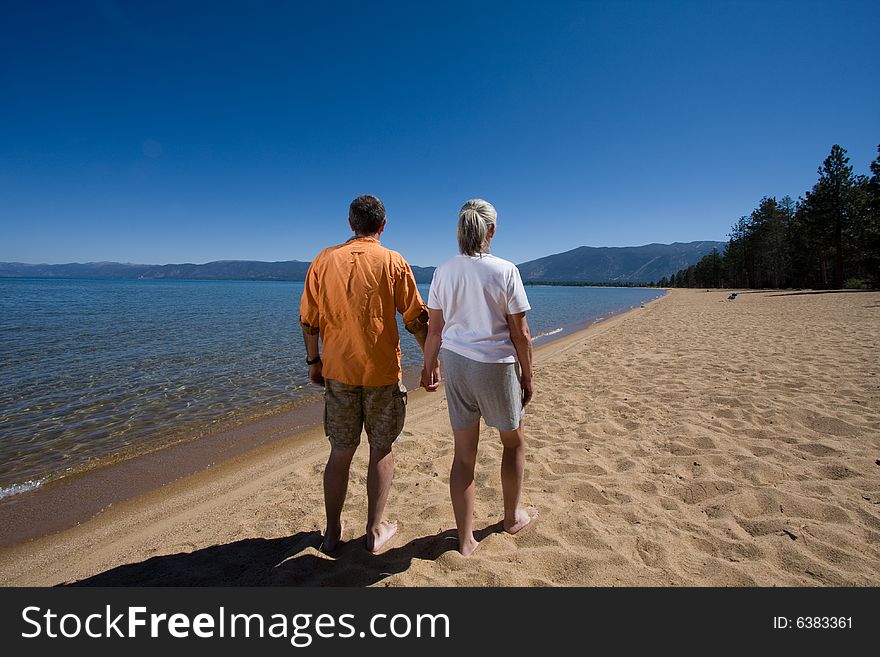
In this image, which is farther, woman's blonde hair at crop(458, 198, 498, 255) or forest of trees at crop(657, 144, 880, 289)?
forest of trees at crop(657, 144, 880, 289)

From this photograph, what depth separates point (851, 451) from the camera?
3568 mm

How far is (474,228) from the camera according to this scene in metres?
2.21

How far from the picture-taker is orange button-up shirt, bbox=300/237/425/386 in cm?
238

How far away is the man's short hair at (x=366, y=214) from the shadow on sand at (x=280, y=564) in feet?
7.48

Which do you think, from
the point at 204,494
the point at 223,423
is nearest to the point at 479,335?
the point at 204,494

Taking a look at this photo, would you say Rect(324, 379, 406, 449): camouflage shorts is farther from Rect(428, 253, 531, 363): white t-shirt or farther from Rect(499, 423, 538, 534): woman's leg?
Rect(499, 423, 538, 534): woman's leg

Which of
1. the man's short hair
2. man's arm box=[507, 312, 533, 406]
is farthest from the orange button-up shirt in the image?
man's arm box=[507, 312, 533, 406]

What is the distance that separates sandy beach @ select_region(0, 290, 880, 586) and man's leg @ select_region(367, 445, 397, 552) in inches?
5.1

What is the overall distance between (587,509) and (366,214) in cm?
286

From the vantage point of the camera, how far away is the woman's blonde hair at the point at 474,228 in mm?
2207

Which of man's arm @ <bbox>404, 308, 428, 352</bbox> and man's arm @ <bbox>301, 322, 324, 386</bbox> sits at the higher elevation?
man's arm @ <bbox>404, 308, 428, 352</bbox>

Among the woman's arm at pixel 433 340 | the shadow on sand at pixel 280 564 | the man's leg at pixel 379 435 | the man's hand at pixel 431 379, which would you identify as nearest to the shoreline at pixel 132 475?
the shadow on sand at pixel 280 564

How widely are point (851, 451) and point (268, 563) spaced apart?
528 centimetres

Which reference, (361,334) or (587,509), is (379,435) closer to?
(361,334)
